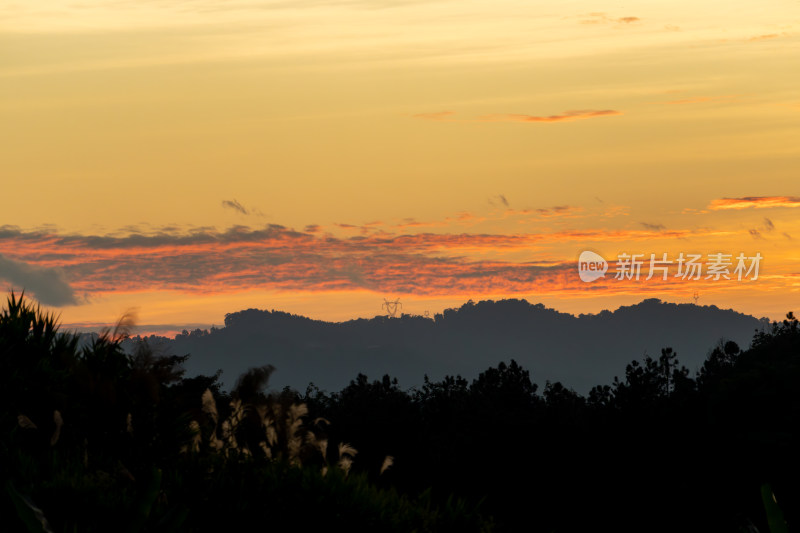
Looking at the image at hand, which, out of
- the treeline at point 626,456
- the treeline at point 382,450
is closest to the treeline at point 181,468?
the treeline at point 382,450

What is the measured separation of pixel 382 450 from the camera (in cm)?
5525

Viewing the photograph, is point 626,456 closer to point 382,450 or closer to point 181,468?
point 382,450

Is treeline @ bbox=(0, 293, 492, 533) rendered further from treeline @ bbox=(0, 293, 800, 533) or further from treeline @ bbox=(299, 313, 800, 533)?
treeline @ bbox=(299, 313, 800, 533)

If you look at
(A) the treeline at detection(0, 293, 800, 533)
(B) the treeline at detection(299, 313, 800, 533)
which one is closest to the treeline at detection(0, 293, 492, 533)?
(A) the treeline at detection(0, 293, 800, 533)

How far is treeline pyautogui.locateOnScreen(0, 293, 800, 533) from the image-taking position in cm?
1527

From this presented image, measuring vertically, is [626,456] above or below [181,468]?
below

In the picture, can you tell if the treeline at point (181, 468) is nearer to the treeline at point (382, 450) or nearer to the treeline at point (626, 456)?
the treeline at point (382, 450)

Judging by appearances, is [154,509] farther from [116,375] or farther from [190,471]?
[116,375]

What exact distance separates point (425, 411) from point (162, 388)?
4576 centimetres

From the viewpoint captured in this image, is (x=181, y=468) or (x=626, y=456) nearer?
(x=181, y=468)

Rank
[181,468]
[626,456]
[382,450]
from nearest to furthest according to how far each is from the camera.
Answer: [181,468] < [626,456] < [382,450]

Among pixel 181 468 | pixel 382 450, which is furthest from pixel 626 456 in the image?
pixel 181 468

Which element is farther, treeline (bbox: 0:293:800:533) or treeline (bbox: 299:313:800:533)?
treeline (bbox: 299:313:800:533)

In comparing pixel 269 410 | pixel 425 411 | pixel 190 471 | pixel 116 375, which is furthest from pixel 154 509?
pixel 425 411
